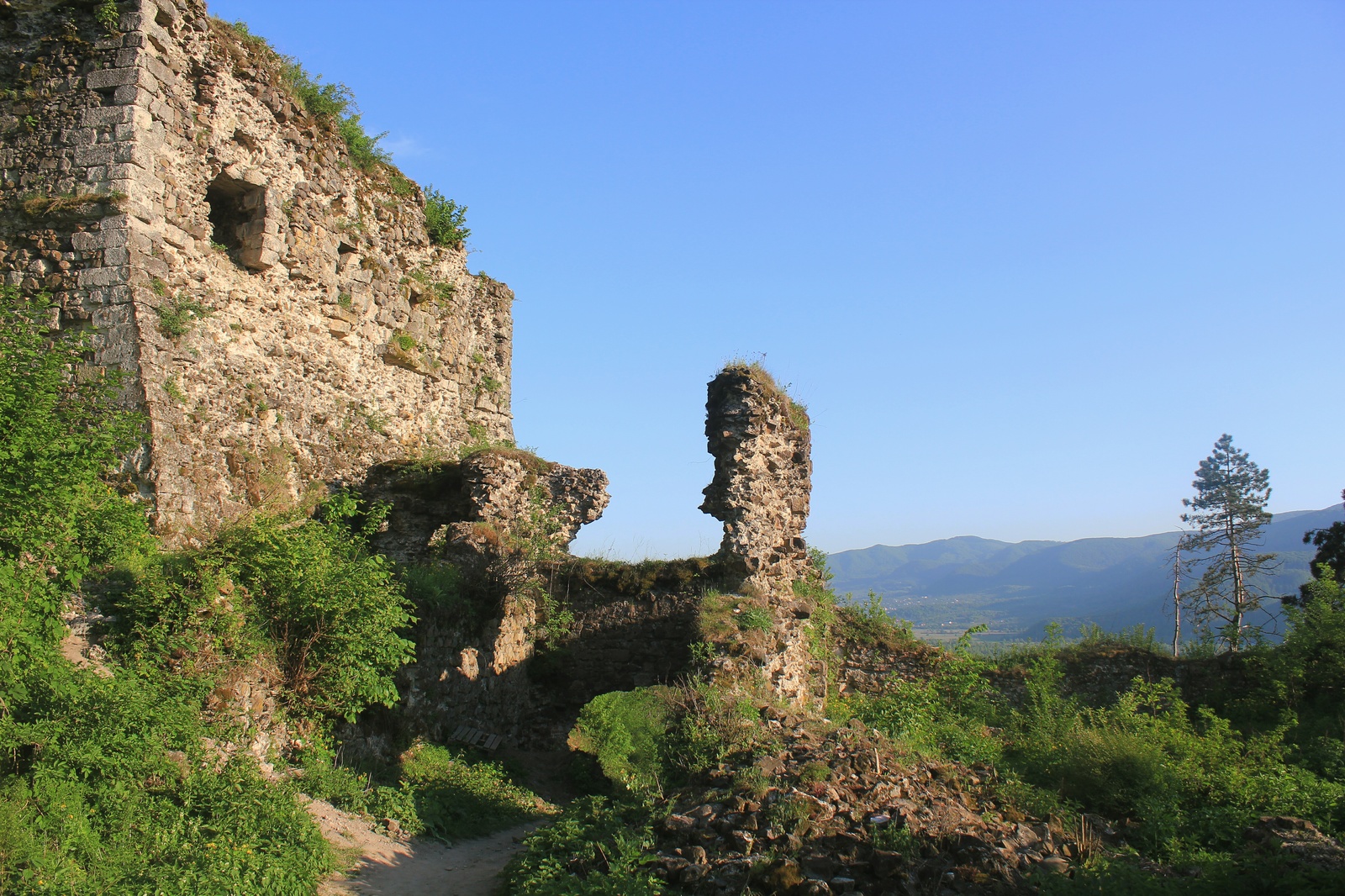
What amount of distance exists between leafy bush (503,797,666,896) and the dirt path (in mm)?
533

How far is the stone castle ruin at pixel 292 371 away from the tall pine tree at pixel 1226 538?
1697 cm

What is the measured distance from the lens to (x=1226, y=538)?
Answer: 89.8ft

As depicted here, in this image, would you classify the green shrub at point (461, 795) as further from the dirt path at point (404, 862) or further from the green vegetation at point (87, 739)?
the green vegetation at point (87, 739)

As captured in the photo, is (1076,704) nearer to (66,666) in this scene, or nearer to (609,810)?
(609,810)

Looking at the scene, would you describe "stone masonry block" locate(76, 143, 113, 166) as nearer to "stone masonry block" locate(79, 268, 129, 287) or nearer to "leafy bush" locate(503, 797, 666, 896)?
"stone masonry block" locate(79, 268, 129, 287)

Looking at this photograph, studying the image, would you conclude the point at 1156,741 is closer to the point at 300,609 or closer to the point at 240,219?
the point at 300,609

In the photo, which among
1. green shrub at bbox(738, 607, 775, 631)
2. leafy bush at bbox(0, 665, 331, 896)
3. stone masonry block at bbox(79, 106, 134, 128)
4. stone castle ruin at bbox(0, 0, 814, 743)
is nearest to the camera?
leafy bush at bbox(0, 665, 331, 896)

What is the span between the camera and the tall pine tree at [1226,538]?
82.3 ft

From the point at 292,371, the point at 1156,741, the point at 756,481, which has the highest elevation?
the point at 292,371

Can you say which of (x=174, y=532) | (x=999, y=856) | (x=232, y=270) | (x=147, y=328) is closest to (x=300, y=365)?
(x=232, y=270)

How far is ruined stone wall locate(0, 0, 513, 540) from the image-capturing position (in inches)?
433

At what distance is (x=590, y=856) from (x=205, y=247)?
10.0 m

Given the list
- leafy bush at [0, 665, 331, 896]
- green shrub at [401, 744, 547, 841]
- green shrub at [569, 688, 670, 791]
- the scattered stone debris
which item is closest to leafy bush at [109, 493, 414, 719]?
green shrub at [401, 744, 547, 841]

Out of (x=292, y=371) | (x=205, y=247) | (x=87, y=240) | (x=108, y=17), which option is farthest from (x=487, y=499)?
(x=108, y=17)
